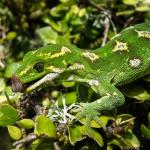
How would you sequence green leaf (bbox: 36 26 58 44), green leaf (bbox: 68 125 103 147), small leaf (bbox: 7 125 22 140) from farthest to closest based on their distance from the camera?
green leaf (bbox: 36 26 58 44) < small leaf (bbox: 7 125 22 140) < green leaf (bbox: 68 125 103 147)

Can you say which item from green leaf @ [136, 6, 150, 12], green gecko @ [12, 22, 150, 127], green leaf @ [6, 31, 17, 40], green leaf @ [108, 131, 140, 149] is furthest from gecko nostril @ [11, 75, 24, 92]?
green leaf @ [136, 6, 150, 12]

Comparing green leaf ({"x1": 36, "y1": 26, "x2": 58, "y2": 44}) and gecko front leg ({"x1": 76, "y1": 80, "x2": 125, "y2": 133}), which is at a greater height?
green leaf ({"x1": 36, "y1": 26, "x2": 58, "y2": 44})

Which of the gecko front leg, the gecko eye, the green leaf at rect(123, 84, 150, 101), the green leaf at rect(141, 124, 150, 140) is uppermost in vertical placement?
the gecko eye

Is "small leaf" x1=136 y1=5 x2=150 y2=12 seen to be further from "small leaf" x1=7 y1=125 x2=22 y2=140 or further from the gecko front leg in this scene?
"small leaf" x1=7 y1=125 x2=22 y2=140

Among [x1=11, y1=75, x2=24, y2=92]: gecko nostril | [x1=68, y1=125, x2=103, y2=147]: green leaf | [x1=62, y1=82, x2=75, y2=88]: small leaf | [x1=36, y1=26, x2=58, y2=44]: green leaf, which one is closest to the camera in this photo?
[x1=68, y1=125, x2=103, y2=147]: green leaf

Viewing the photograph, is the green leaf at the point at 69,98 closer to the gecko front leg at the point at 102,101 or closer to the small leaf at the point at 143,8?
the gecko front leg at the point at 102,101

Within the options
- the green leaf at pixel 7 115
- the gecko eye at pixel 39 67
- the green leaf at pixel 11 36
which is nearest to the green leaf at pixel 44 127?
the green leaf at pixel 7 115

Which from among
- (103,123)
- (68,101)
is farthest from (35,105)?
(103,123)
